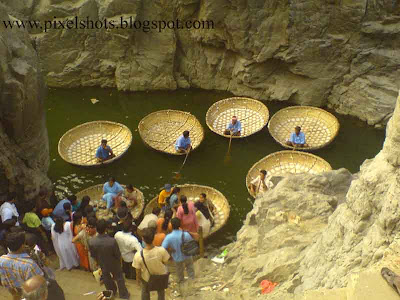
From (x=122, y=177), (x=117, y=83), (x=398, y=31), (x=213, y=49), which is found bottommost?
(x=122, y=177)

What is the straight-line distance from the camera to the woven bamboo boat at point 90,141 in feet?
35.4

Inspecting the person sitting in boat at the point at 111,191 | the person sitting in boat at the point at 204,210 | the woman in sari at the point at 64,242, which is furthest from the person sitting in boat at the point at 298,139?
the woman in sari at the point at 64,242

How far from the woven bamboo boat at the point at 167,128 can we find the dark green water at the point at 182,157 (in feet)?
0.83

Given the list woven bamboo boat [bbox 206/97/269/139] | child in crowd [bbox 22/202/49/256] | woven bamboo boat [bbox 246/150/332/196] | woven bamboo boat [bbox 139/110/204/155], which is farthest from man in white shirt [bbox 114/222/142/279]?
woven bamboo boat [bbox 206/97/269/139]

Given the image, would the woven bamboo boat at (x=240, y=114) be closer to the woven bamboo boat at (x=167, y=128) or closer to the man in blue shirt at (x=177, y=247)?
the woven bamboo boat at (x=167, y=128)

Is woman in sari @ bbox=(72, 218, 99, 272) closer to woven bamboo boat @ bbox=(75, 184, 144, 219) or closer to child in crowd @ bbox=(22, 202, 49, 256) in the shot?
child in crowd @ bbox=(22, 202, 49, 256)

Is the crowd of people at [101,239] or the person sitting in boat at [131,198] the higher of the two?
the crowd of people at [101,239]

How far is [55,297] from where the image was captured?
18.5ft

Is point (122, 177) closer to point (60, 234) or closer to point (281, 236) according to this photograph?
point (60, 234)

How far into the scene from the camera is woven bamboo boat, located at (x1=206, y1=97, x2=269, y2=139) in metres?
11.8

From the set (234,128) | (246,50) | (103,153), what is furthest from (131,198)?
(246,50)

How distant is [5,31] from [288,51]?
6849mm

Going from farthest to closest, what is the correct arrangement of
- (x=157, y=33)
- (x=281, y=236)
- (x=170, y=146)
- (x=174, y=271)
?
1. (x=157, y=33)
2. (x=170, y=146)
3. (x=174, y=271)
4. (x=281, y=236)

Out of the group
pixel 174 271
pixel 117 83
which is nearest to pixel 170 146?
pixel 117 83
